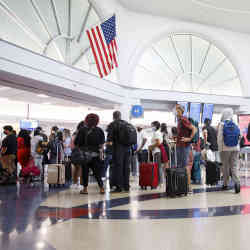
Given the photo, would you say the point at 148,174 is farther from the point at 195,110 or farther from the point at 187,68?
the point at 187,68

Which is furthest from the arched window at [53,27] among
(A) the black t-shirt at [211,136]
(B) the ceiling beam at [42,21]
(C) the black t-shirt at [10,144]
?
(A) the black t-shirt at [211,136]

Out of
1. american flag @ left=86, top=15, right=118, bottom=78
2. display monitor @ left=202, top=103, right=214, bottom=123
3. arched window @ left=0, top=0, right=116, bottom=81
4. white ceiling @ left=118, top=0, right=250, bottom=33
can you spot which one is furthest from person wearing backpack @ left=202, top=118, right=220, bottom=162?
white ceiling @ left=118, top=0, right=250, bottom=33

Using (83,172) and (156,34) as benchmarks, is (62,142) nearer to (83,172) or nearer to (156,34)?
(83,172)

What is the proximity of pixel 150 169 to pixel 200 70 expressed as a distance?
1346 centimetres

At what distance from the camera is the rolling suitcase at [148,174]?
6887 millimetres

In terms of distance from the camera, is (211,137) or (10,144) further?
(10,144)

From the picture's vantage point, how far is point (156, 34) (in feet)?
57.2

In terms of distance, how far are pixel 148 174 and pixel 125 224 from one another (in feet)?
11.9

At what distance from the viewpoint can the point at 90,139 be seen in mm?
6246

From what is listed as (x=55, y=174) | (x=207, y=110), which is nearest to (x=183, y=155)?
(x=55, y=174)

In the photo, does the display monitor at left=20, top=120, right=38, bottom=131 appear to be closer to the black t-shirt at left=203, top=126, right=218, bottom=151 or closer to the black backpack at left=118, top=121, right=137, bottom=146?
the black t-shirt at left=203, top=126, right=218, bottom=151

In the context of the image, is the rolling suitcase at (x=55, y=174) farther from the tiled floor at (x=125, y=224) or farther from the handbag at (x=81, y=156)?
the tiled floor at (x=125, y=224)

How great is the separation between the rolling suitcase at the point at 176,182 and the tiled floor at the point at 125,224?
0.42 meters

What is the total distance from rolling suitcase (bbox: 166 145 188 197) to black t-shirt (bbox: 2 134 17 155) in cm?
482
